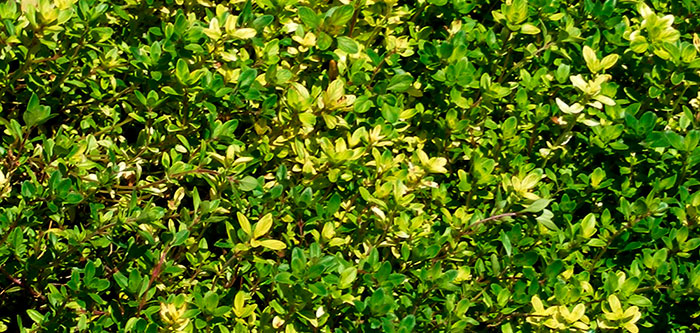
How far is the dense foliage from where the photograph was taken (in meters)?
2.55

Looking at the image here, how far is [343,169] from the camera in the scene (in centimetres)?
269

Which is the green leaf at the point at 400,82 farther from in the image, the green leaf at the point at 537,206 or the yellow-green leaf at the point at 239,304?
the yellow-green leaf at the point at 239,304

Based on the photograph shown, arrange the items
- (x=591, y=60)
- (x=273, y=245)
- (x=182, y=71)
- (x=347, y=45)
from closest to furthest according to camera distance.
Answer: (x=273, y=245) < (x=182, y=71) < (x=347, y=45) < (x=591, y=60)

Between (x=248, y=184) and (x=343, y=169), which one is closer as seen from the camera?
(x=248, y=184)

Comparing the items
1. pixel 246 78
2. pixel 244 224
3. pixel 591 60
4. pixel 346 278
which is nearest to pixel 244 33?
pixel 246 78

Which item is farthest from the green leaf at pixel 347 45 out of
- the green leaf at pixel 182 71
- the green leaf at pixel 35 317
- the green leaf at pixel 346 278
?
the green leaf at pixel 35 317

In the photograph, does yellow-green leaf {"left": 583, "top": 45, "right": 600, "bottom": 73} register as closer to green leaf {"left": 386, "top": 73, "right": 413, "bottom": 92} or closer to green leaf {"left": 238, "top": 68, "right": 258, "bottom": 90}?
green leaf {"left": 386, "top": 73, "right": 413, "bottom": 92}

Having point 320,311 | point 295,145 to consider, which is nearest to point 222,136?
point 295,145

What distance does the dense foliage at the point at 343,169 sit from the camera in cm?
255

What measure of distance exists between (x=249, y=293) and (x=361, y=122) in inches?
25.5

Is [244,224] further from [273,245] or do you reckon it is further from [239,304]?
[239,304]

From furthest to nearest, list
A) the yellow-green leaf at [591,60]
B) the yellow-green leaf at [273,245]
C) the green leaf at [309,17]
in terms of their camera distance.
Answer: 1. the yellow-green leaf at [591,60]
2. the green leaf at [309,17]
3. the yellow-green leaf at [273,245]

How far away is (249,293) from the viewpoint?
266 centimetres

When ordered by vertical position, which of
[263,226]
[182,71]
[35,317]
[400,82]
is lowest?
[35,317]
